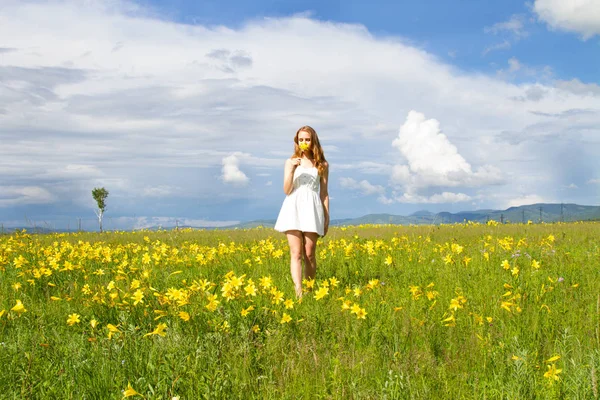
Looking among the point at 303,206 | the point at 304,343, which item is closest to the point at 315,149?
the point at 303,206

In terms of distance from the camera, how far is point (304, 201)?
6.78 m

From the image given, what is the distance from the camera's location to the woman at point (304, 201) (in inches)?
263

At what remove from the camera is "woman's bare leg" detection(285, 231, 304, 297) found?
650cm

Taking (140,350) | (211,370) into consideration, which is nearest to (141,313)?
(140,350)

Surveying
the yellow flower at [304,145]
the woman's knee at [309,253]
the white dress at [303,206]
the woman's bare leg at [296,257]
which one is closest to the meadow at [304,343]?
the woman's bare leg at [296,257]

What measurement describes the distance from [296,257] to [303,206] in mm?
709

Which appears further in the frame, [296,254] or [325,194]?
[325,194]

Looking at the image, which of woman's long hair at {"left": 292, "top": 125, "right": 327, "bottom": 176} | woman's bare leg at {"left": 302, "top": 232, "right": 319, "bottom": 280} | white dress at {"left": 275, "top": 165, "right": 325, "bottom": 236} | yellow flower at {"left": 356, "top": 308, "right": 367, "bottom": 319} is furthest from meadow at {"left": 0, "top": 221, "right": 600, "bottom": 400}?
woman's long hair at {"left": 292, "top": 125, "right": 327, "bottom": 176}

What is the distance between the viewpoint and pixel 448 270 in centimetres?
747

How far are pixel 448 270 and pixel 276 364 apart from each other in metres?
4.44

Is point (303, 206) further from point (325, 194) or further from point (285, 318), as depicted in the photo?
point (285, 318)

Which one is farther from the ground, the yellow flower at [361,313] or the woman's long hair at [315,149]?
the woman's long hair at [315,149]

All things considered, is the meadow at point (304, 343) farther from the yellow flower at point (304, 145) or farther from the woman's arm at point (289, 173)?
the yellow flower at point (304, 145)

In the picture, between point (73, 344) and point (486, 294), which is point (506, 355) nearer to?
point (486, 294)
